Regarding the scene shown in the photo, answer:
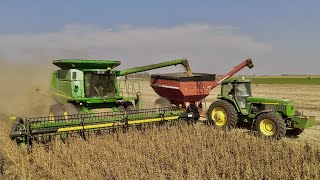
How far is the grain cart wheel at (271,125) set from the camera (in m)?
8.52

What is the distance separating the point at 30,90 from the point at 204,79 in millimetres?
8050

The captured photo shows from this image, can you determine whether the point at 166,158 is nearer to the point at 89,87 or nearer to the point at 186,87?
the point at 89,87

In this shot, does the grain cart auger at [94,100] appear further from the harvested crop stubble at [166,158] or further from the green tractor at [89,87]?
the harvested crop stubble at [166,158]

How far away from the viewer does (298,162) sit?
6.03 meters

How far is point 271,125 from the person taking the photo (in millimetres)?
8805

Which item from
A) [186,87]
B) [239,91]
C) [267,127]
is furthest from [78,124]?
[239,91]

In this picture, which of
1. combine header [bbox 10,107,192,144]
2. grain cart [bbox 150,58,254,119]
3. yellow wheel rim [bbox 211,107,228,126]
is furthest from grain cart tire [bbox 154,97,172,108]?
yellow wheel rim [bbox 211,107,228,126]

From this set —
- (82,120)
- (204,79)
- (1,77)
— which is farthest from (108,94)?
(1,77)

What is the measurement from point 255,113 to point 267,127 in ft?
3.24

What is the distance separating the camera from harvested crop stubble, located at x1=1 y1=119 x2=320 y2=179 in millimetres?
5473

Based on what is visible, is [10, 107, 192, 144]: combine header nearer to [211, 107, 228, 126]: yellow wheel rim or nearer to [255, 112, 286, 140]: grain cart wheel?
[211, 107, 228, 126]: yellow wheel rim

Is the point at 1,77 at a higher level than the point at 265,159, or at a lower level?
higher

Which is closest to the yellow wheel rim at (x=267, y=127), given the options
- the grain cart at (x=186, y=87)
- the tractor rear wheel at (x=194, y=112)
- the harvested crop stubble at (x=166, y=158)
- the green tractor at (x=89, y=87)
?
the harvested crop stubble at (x=166, y=158)

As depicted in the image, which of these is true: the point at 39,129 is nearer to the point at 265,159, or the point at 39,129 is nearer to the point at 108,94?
the point at 108,94
